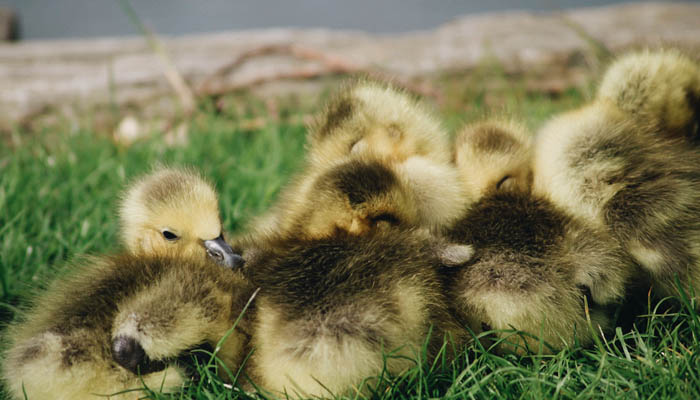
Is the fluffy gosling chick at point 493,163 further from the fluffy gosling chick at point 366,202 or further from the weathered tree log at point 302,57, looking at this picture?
the weathered tree log at point 302,57

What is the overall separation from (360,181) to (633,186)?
48cm

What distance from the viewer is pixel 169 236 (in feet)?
3.97

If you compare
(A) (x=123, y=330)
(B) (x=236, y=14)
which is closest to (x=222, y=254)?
(A) (x=123, y=330)

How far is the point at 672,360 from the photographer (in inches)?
38.8

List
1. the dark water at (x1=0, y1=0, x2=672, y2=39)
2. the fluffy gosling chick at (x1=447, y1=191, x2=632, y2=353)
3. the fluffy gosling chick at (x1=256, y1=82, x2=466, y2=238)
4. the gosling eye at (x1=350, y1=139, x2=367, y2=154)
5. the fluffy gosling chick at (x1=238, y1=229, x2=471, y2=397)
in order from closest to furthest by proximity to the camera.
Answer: the fluffy gosling chick at (x1=238, y1=229, x2=471, y2=397), the fluffy gosling chick at (x1=447, y1=191, x2=632, y2=353), the fluffy gosling chick at (x1=256, y1=82, x2=466, y2=238), the gosling eye at (x1=350, y1=139, x2=367, y2=154), the dark water at (x1=0, y1=0, x2=672, y2=39)

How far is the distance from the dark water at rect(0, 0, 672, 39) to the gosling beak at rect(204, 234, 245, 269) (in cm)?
324

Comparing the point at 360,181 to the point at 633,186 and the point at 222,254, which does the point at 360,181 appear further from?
the point at 633,186

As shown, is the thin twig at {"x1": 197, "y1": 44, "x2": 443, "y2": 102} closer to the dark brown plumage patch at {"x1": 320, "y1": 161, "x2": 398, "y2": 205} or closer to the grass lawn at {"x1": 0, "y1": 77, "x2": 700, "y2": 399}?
the grass lawn at {"x1": 0, "y1": 77, "x2": 700, "y2": 399}

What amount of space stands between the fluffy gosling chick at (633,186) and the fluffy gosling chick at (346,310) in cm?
28

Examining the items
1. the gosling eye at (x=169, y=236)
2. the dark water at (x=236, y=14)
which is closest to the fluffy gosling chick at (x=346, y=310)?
the gosling eye at (x=169, y=236)

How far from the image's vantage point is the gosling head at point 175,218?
45.4 inches

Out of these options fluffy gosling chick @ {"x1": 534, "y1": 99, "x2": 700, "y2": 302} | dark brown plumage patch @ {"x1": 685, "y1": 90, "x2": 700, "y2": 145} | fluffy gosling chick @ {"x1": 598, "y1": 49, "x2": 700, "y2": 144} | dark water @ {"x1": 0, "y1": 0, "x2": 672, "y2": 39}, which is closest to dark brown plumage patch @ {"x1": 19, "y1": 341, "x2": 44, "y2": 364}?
fluffy gosling chick @ {"x1": 534, "y1": 99, "x2": 700, "y2": 302}

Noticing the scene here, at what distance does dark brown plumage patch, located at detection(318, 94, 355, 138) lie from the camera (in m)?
1.28

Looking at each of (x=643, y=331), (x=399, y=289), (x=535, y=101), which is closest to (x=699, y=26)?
(x=535, y=101)
